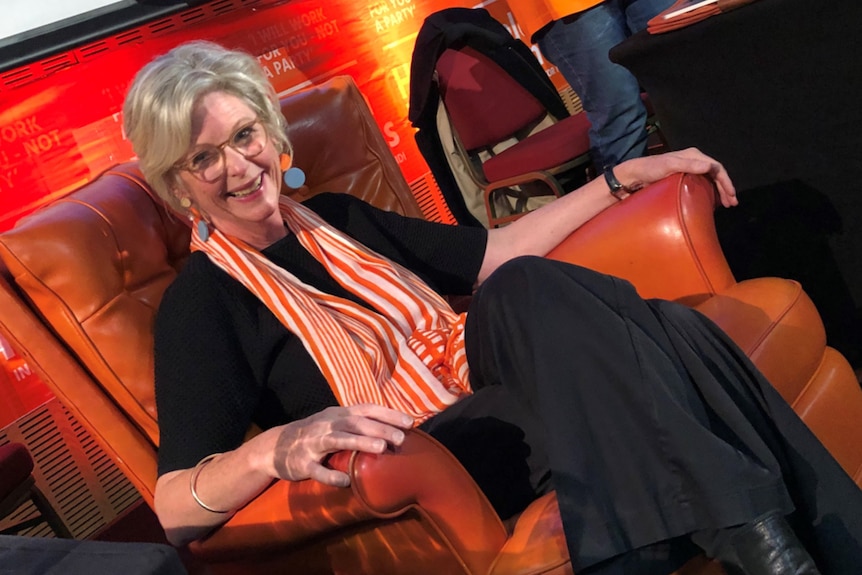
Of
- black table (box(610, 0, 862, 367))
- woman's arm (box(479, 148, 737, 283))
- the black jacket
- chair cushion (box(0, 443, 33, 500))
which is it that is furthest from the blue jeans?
chair cushion (box(0, 443, 33, 500))

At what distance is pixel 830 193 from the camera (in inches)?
61.7

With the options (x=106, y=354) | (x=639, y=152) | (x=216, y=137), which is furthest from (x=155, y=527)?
(x=639, y=152)

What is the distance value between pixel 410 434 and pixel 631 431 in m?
0.26

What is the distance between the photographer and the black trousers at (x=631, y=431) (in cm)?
87

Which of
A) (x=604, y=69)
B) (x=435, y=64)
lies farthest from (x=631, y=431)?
(x=435, y=64)

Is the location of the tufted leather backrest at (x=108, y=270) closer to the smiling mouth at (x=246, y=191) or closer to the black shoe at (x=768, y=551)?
the smiling mouth at (x=246, y=191)

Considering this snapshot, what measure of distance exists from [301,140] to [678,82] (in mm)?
865

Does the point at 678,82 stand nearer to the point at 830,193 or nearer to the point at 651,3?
the point at 830,193

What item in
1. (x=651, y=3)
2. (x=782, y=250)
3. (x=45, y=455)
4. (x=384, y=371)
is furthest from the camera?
(x=651, y=3)

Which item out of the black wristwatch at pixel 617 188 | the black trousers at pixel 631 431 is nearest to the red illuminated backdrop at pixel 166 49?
the black wristwatch at pixel 617 188

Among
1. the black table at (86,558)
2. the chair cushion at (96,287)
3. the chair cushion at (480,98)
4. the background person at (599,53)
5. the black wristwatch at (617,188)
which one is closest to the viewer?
the black table at (86,558)

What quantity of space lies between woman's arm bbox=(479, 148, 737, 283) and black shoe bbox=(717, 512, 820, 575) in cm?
71

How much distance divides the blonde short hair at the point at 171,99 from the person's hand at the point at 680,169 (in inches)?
28.9

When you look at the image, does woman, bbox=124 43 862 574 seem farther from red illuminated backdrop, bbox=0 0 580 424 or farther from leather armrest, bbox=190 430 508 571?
red illuminated backdrop, bbox=0 0 580 424
